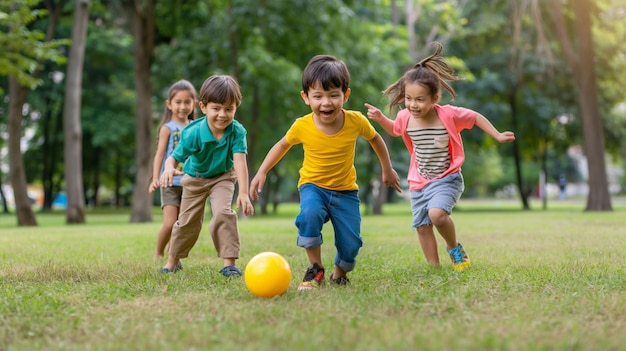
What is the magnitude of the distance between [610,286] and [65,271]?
A: 4697 millimetres

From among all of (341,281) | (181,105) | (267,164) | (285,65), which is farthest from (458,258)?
(285,65)

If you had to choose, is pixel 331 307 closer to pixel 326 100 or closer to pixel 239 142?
pixel 326 100

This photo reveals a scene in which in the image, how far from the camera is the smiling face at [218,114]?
19.8 ft

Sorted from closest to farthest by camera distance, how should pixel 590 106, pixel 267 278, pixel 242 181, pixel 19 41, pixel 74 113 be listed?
pixel 267 278, pixel 242 181, pixel 19 41, pixel 74 113, pixel 590 106

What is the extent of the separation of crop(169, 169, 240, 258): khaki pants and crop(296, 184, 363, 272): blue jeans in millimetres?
1085

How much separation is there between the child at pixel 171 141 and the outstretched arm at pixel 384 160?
8.42ft

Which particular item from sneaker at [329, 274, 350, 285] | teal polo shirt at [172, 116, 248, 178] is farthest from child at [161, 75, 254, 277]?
sneaker at [329, 274, 350, 285]

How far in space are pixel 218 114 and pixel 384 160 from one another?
1.55m

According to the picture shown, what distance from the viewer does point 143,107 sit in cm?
2103

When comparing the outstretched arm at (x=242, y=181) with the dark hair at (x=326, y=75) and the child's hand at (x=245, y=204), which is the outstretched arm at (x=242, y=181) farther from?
the dark hair at (x=326, y=75)

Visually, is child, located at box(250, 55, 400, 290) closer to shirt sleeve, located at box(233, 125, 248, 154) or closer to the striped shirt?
shirt sleeve, located at box(233, 125, 248, 154)

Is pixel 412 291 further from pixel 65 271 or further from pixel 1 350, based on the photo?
pixel 65 271

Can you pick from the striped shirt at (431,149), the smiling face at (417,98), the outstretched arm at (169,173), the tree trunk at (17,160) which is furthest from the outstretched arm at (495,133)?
the tree trunk at (17,160)

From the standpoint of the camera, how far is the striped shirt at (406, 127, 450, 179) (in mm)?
6301
